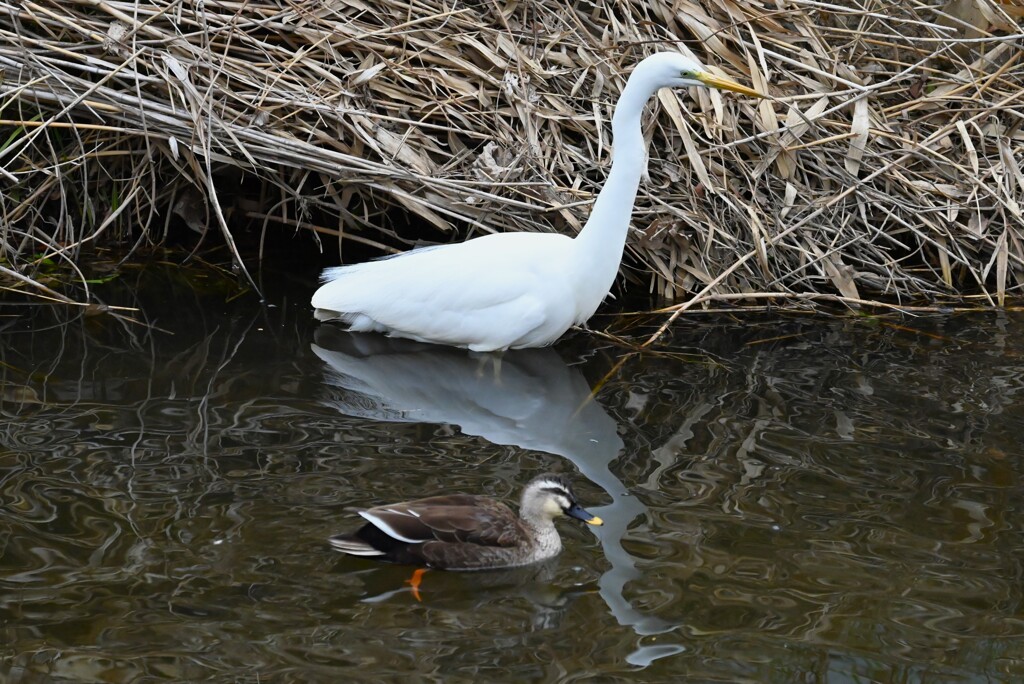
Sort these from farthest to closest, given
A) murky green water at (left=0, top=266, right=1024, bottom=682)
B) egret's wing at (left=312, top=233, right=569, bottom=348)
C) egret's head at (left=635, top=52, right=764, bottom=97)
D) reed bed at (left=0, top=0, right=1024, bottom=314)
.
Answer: reed bed at (left=0, top=0, right=1024, bottom=314) < egret's wing at (left=312, top=233, right=569, bottom=348) < egret's head at (left=635, top=52, right=764, bottom=97) < murky green water at (left=0, top=266, right=1024, bottom=682)

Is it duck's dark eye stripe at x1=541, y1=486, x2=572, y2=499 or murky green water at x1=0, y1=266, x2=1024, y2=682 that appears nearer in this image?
murky green water at x1=0, y1=266, x2=1024, y2=682

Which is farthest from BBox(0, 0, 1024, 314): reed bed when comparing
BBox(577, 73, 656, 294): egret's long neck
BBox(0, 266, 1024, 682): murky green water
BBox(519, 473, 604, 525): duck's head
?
BBox(519, 473, 604, 525): duck's head

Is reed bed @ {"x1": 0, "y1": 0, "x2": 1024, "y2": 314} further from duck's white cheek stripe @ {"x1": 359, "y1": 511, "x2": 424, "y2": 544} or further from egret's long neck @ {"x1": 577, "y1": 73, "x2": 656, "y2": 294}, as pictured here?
duck's white cheek stripe @ {"x1": 359, "y1": 511, "x2": 424, "y2": 544}

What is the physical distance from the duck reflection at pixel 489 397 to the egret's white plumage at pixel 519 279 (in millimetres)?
98

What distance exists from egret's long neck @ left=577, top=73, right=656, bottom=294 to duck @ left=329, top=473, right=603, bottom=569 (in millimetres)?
1812

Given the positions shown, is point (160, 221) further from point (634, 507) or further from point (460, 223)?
point (634, 507)

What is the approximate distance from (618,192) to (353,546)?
232 centimetres

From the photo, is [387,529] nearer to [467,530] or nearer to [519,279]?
[467,530]

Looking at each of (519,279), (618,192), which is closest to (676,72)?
(618,192)

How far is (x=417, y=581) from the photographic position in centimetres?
347

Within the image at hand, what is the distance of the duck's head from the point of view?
362 centimetres

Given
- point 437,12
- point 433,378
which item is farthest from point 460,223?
point 433,378

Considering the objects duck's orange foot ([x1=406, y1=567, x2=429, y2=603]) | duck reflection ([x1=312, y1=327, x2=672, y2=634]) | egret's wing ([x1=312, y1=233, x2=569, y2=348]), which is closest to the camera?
duck's orange foot ([x1=406, y1=567, x2=429, y2=603])

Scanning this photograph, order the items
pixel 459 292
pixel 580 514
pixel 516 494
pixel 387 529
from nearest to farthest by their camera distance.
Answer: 1. pixel 387 529
2. pixel 580 514
3. pixel 516 494
4. pixel 459 292
